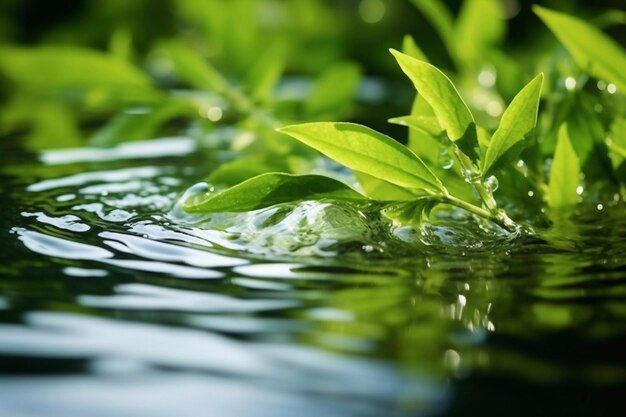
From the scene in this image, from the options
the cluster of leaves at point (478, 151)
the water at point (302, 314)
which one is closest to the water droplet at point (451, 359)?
the water at point (302, 314)

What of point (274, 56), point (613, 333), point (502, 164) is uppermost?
point (274, 56)

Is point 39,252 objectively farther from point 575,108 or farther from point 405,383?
point 575,108

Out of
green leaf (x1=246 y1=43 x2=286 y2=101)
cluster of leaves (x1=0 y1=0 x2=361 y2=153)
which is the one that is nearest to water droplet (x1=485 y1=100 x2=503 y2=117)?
cluster of leaves (x1=0 y1=0 x2=361 y2=153)

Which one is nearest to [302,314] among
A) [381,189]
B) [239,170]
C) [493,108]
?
[381,189]

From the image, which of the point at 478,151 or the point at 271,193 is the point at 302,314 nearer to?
the point at 271,193

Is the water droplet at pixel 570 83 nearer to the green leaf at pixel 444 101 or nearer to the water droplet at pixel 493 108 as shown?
the green leaf at pixel 444 101

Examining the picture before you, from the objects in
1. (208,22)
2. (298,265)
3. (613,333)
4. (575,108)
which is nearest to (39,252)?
(298,265)
